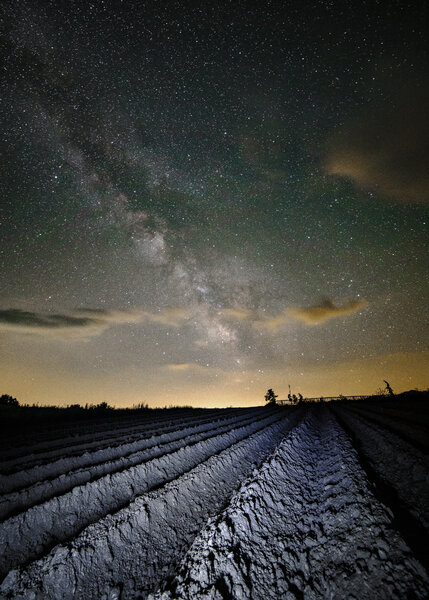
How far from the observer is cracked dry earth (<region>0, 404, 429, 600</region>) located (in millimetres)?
1416

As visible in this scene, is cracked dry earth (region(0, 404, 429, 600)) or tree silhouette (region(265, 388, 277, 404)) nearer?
cracked dry earth (region(0, 404, 429, 600))

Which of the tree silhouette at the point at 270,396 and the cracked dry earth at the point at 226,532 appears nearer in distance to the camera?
the cracked dry earth at the point at 226,532

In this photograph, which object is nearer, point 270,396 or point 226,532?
point 226,532

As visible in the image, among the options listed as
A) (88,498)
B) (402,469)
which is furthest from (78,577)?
(402,469)

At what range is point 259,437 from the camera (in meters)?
6.02

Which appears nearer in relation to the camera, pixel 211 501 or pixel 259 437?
pixel 211 501

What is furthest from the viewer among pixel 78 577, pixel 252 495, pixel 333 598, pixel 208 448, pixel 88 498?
pixel 208 448

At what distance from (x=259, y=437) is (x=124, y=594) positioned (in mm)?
4997

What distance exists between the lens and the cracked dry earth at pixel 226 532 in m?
1.42

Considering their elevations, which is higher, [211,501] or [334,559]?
[334,559]

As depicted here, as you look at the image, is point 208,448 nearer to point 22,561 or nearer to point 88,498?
point 88,498

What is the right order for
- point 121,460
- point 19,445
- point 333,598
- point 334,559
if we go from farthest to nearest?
1. point 19,445
2. point 121,460
3. point 334,559
4. point 333,598

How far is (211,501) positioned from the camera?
9.24 feet

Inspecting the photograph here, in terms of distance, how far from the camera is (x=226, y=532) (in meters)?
1.87
